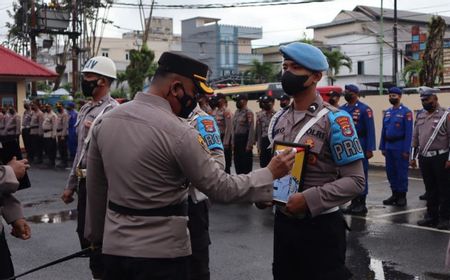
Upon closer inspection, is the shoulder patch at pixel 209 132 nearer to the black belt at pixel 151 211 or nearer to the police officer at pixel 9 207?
the police officer at pixel 9 207

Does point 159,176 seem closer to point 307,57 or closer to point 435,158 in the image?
point 307,57

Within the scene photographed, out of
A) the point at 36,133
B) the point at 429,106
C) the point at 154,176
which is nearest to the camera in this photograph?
the point at 154,176

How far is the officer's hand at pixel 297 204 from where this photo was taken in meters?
3.18

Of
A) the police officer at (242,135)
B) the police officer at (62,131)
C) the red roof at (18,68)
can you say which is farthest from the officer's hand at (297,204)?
the red roof at (18,68)

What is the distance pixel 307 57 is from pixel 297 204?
0.87 m

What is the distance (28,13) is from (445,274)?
28956mm

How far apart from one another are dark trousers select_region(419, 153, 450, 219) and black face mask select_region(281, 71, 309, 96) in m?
5.35

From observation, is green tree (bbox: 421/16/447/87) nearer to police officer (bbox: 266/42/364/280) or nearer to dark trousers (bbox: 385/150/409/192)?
dark trousers (bbox: 385/150/409/192)

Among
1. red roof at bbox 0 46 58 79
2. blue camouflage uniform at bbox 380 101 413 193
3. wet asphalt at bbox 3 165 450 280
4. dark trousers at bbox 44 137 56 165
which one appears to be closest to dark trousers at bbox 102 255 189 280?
wet asphalt at bbox 3 165 450 280

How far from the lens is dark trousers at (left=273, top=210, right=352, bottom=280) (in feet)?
10.8

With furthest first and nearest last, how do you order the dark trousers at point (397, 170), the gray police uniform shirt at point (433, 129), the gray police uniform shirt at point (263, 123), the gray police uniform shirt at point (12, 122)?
the gray police uniform shirt at point (12, 122), the gray police uniform shirt at point (263, 123), the dark trousers at point (397, 170), the gray police uniform shirt at point (433, 129)

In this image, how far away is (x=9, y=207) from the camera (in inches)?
148

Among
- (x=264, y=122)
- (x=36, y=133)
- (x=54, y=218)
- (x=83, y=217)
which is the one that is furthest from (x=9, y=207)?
(x=36, y=133)

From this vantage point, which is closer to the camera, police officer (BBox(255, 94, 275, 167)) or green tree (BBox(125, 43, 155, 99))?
police officer (BBox(255, 94, 275, 167))
